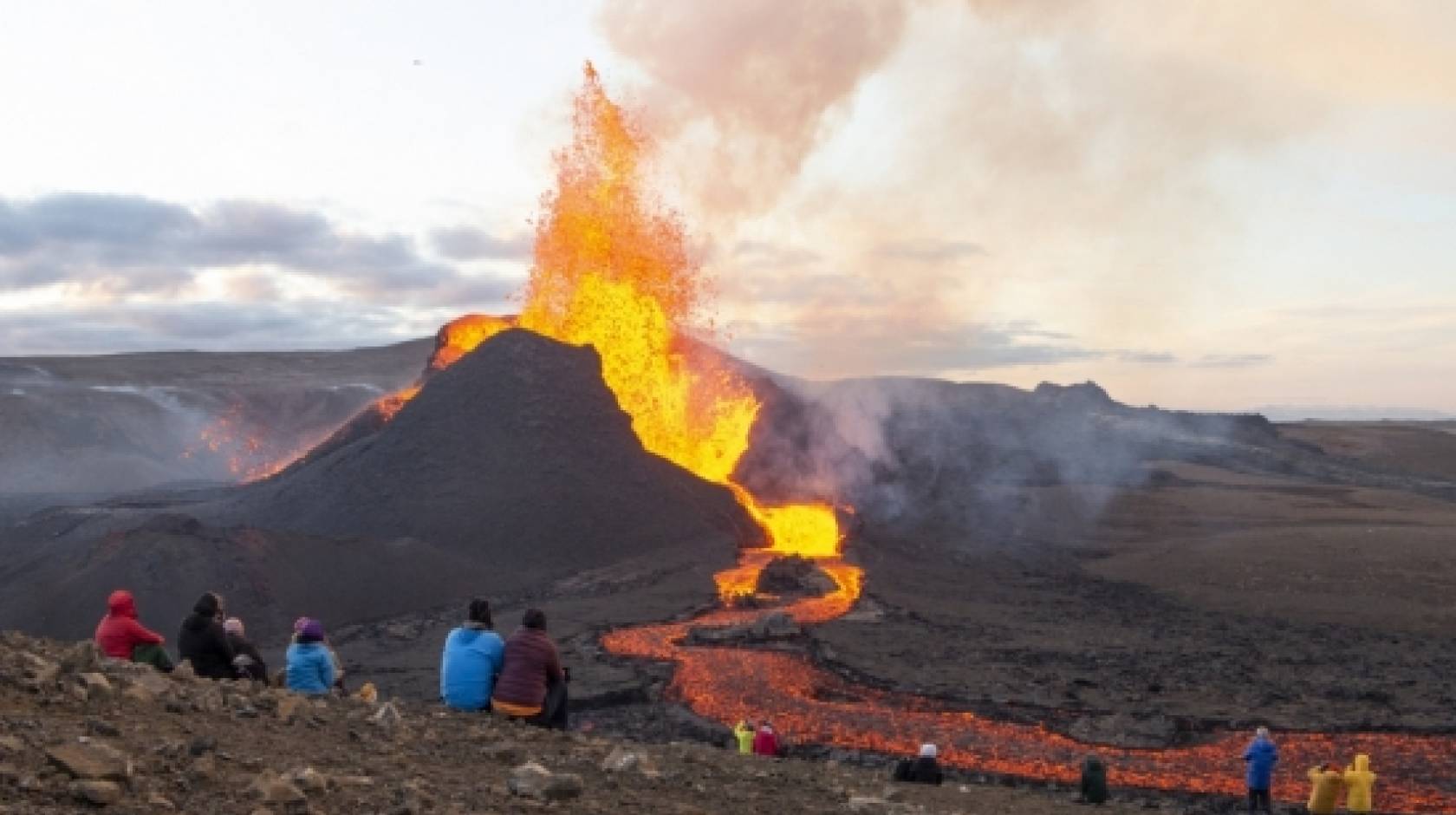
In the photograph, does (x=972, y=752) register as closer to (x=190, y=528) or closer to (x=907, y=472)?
(x=190, y=528)

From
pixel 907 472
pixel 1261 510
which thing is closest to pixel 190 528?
pixel 907 472

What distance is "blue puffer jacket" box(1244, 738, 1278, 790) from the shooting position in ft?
55.6

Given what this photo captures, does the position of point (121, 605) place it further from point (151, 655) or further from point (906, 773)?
point (906, 773)

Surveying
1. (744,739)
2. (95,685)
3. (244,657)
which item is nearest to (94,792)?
(95,685)

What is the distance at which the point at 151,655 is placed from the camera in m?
10.7

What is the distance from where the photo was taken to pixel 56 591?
3350cm

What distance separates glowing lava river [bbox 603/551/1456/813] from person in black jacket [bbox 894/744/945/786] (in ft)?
13.6

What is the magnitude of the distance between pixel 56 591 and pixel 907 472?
149 feet

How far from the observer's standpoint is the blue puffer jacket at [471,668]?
11008 mm

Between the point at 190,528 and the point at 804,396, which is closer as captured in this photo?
the point at 190,528

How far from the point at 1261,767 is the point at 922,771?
566 cm

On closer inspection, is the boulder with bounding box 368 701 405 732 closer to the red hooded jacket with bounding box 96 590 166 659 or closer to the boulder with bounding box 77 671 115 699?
the boulder with bounding box 77 671 115 699

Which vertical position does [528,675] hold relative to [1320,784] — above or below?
above

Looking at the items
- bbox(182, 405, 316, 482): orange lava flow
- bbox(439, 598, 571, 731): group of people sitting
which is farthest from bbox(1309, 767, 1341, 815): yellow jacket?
bbox(182, 405, 316, 482): orange lava flow
